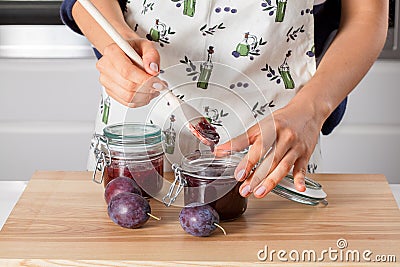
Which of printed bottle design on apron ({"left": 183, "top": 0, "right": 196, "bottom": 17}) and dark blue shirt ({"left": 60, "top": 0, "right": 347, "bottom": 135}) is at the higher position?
printed bottle design on apron ({"left": 183, "top": 0, "right": 196, "bottom": 17})

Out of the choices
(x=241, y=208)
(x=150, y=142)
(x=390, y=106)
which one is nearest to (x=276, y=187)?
(x=241, y=208)

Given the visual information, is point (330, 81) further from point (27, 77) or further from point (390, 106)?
point (27, 77)

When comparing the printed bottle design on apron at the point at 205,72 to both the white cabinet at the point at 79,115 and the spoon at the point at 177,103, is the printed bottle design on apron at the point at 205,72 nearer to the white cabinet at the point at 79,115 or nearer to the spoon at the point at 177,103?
the spoon at the point at 177,103

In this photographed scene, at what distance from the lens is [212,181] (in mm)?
1019

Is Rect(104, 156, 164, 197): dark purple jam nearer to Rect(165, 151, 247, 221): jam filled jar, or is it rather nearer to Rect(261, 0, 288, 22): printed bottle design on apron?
Rect(165, 151, 247, 221): jam filled jar

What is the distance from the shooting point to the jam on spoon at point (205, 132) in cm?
105

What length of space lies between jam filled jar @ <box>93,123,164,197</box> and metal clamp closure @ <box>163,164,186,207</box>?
25 millimetres

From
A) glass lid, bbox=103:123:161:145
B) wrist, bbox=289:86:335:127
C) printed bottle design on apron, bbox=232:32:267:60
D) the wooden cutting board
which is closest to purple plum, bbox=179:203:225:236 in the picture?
the wooden cutting board

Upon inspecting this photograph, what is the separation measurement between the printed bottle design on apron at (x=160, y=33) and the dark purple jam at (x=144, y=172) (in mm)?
281

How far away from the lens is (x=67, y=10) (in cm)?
136

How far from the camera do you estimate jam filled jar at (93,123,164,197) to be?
1.08 m

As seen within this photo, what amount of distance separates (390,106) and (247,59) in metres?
0.82

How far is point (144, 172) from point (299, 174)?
0.21 m

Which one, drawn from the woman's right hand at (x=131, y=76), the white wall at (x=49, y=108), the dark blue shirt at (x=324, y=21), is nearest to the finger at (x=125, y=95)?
the woman's right hand at (x=131, y=76)
